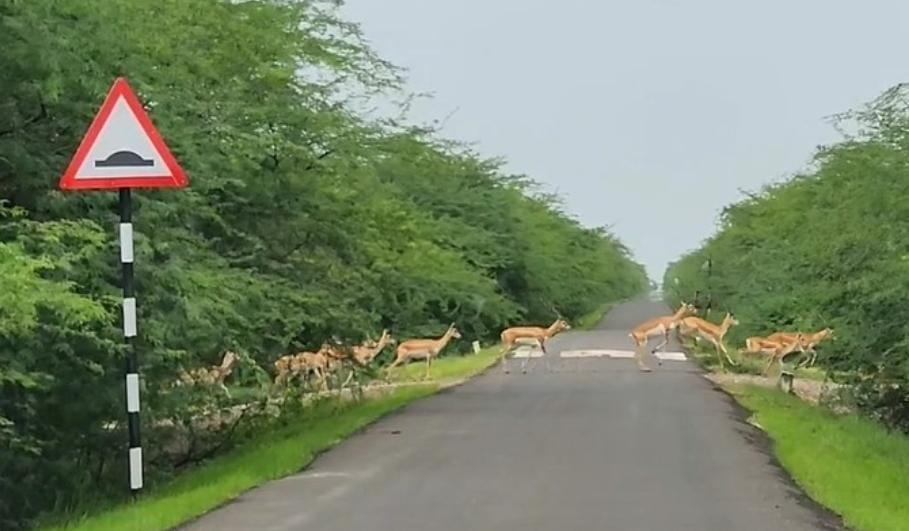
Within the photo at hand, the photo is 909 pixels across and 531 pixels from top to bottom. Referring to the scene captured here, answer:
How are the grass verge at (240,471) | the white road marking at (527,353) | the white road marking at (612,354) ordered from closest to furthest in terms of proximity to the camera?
the grass verge at (240,471)
the white road marking at (527,353)
the white road marking at (612,354)

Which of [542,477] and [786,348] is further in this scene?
[786,348]

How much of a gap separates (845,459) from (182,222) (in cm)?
839

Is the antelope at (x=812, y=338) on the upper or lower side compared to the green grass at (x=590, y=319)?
lower

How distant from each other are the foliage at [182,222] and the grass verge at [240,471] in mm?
956

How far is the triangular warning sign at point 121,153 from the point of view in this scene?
12.2 meters

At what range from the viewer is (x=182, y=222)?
62.3 ft

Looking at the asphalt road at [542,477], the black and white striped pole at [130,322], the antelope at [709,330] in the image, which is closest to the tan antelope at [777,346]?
the antelope at [709,330]

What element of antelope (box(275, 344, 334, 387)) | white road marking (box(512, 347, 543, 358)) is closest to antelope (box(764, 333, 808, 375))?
white road marking (box(512, 347, 543, 358))

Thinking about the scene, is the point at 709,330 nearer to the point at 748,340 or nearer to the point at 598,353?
the point at 748,340

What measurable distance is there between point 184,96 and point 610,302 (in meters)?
124

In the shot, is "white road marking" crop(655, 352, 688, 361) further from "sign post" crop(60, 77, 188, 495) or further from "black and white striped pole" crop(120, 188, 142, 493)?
"sign post" crop(60, 77, 188, 495)

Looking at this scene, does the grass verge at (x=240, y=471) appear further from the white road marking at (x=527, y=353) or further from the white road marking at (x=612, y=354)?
the white road marking at (x=612, y=354)

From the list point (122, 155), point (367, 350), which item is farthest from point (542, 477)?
point (367, 350)

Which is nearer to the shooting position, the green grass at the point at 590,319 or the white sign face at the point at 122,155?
the white sign face at the point at 122,155
